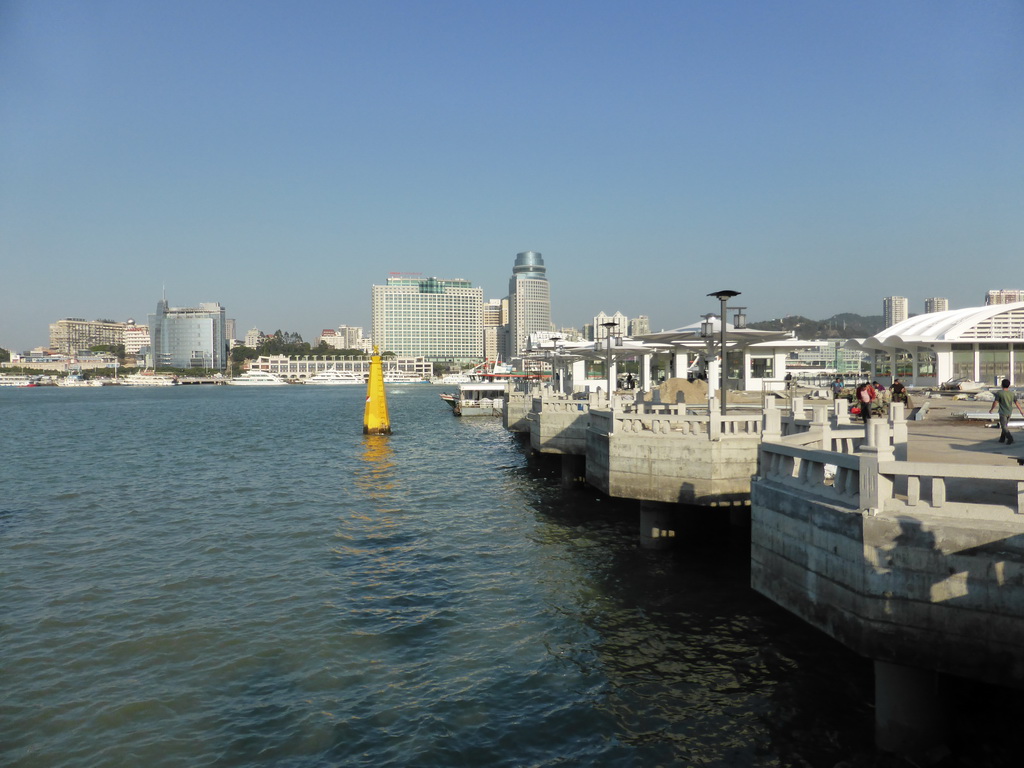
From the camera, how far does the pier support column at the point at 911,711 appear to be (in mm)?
7230

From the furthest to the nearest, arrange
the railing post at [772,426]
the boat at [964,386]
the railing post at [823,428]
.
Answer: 1. the boat at [964,386]
2. the railing post at [772,426]
3. the railing post at [823,428]

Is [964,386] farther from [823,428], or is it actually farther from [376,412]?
[376,412]

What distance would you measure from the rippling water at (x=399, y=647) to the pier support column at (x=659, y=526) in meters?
0.39

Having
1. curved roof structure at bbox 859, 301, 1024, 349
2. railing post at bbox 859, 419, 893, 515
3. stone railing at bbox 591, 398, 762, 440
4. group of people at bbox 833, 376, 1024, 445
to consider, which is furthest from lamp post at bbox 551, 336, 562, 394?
railing post at bbox 859, 419, 893, 515

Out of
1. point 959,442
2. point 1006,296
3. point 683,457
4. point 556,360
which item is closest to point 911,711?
point 683,457

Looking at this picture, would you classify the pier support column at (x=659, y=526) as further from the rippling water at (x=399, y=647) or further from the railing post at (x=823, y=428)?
the railing post at (x=823, y=428)

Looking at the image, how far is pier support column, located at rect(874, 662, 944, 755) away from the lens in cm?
723

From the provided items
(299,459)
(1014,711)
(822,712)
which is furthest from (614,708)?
(299,459)

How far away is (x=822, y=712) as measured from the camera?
8.56 metres

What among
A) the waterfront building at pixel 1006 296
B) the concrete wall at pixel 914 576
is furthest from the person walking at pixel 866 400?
the waterfront building at pixel 1006 296

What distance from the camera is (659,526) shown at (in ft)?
52.3

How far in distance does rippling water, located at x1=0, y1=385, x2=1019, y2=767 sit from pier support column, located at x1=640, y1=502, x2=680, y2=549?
0.39m

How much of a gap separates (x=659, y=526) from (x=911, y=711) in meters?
8.70

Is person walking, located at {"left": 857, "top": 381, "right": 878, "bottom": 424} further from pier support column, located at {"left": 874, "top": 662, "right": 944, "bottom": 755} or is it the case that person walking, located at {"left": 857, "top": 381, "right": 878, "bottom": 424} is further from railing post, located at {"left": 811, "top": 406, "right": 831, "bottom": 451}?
pier support column, located at {"left": 874, "top": 662, "right": 944, "bottom": 755}
